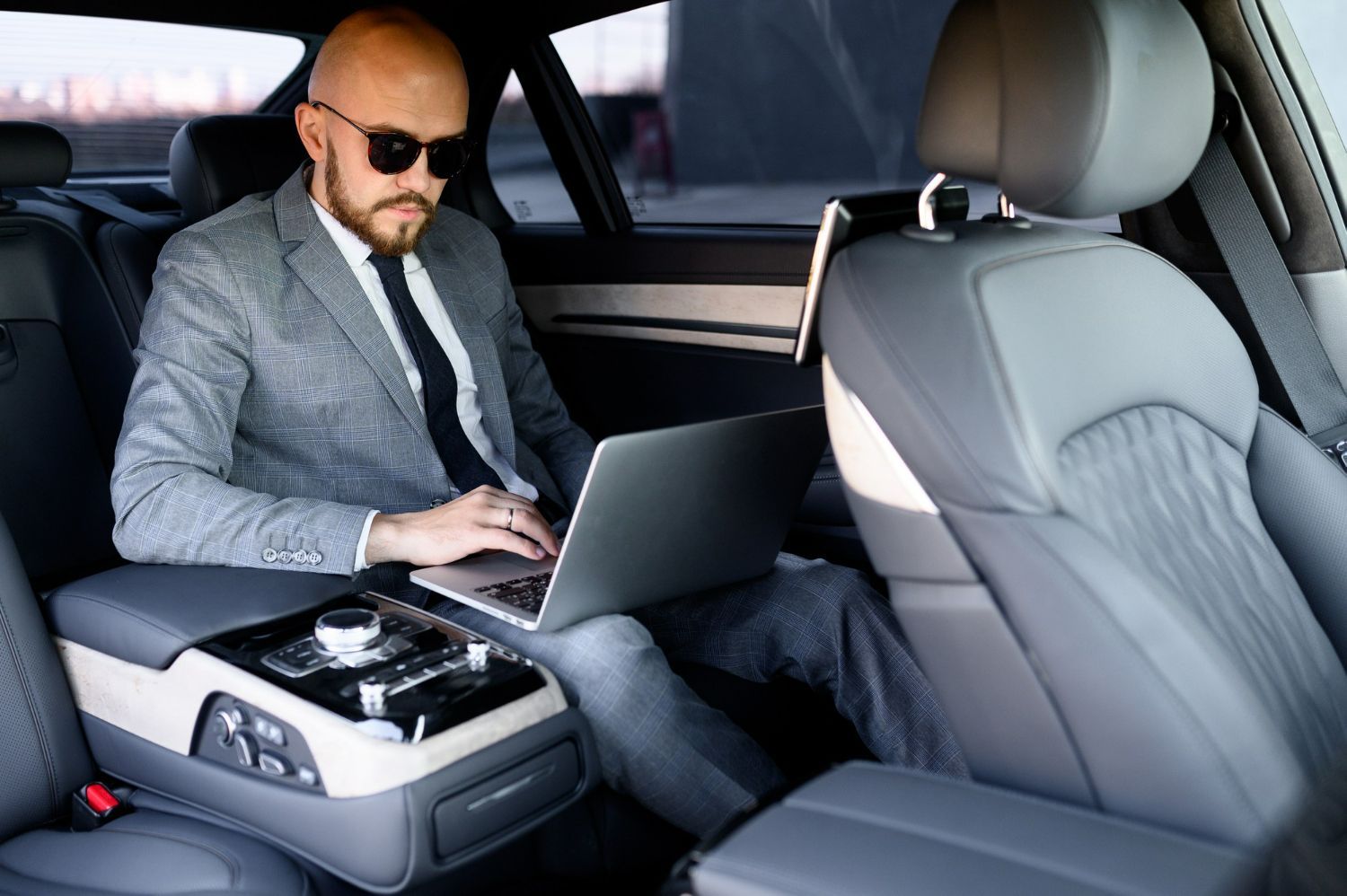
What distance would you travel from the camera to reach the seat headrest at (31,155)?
191 centimetres

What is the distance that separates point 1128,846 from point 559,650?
0.77 m

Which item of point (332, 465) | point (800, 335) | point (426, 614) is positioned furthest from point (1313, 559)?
point (332, 465)

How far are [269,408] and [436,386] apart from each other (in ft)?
0.84

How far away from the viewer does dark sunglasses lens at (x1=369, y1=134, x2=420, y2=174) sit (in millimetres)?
1794

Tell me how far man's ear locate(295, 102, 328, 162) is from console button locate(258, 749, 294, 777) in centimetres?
99

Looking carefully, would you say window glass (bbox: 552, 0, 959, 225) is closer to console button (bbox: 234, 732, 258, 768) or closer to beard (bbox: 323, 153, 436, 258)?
→ beard (bbox: 323, 153, 436, 258)

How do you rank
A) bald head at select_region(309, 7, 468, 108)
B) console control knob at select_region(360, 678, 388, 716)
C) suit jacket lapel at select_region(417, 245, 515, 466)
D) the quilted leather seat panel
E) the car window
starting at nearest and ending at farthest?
the quilted leather seat panel → console control knob at select_region(360, 678, 388, 716) → bald head at select_region(309, 7, 468, 108) → suit jacket lapel at select_region(417, 245, 515, 466) → the car window

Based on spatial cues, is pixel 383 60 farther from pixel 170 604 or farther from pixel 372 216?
pixel 170 604

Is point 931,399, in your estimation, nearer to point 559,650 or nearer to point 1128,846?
point 1128,846

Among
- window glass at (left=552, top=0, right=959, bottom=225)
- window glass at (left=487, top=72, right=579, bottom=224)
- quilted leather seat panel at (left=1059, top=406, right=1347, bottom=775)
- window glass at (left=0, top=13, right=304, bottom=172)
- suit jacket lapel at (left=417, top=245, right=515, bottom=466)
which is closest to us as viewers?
quilted leather seat panel at (left=1059, top=406, right=1347, bottom=775)

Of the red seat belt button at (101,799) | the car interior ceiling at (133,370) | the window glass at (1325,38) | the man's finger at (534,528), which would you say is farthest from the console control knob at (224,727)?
the window glass at (1325,38)

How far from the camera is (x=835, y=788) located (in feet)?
3.53

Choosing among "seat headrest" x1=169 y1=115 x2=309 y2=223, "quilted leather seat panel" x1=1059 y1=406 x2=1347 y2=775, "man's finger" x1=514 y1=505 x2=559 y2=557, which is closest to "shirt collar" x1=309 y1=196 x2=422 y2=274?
"seat headrest" x1=169 y1=115 x2=309 y2=223

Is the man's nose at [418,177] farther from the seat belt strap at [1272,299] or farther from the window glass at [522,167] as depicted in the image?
the window glass at [522,167]
